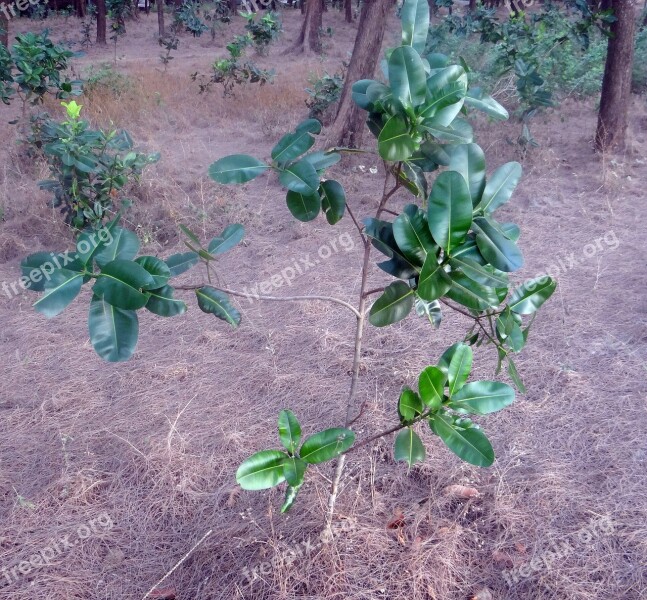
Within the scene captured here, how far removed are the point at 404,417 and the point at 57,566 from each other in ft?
4.32

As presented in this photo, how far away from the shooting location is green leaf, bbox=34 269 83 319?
118 centimetres

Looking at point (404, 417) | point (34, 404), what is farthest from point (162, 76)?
point (404, 417)

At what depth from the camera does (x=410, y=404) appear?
1.48m

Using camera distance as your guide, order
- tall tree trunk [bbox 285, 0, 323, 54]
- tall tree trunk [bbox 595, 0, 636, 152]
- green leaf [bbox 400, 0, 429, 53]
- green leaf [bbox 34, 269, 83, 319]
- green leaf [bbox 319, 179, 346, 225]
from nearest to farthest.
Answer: green leaf [bbox 34, 269, 83, 319], green leaf [bbox 400, 0, 429, 53], green leaf [bbox 319, 179, 346, 225], tall tree trunk [bbox 595, 0, 636, 152], tall tree trunk [bbox 285, 0, 323, 54]

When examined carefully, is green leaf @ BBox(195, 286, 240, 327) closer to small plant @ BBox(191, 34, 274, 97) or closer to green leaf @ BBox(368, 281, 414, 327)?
green leaf @ BBox(368, 281, 414, 327)

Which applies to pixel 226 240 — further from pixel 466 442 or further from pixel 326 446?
pixel 466 442

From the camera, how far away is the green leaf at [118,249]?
133 centimetres

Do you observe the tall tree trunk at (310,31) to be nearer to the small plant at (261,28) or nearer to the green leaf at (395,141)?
the small plant at (261,28)

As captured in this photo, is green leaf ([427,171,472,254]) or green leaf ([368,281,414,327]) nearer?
green leaf ([427,171,472,254])

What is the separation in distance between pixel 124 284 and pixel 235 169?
1.25 feet

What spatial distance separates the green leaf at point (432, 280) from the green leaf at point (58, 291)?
0.68 metres

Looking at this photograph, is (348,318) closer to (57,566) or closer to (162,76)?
(57,566)

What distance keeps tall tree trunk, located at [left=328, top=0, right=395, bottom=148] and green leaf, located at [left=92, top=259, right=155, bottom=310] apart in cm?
470

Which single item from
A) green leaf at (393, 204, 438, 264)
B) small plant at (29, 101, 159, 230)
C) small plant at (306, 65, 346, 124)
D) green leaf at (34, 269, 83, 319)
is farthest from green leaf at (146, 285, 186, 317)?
small plant at (306, 65, 346, 124)
